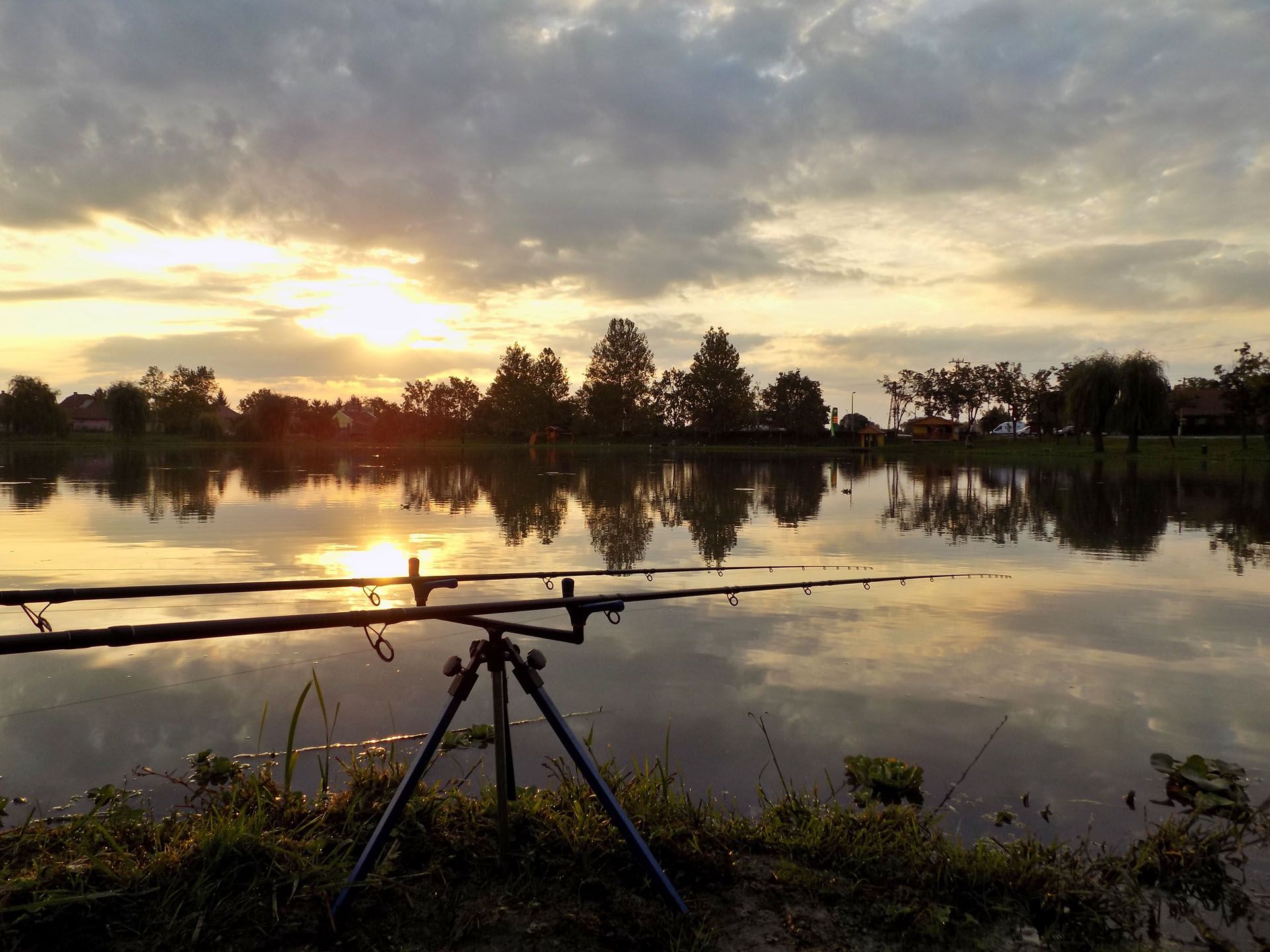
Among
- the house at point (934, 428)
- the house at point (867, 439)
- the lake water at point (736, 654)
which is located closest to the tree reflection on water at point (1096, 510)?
the lake water at point (736, 654)

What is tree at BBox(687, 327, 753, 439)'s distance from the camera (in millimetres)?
119938

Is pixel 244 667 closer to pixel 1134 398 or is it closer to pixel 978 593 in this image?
pixel 978 593

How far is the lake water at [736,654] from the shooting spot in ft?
18.8

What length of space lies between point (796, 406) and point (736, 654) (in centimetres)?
11805

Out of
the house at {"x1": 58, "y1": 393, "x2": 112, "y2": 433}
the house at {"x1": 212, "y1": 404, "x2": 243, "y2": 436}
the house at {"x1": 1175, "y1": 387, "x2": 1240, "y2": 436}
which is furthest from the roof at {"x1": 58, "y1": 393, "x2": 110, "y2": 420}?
the house at {"x1": 1175, "y1": 387, "x2": 1240, "y2": 436}

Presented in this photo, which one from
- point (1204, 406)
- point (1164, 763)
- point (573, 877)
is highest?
point (1204, 406)

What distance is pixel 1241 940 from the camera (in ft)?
11.9

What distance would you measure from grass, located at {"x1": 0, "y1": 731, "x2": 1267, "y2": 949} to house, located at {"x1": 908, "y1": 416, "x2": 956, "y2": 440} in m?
128

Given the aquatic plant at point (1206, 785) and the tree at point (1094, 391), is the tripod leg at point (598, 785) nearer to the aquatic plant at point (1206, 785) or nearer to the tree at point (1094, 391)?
the aquatic plant at point (1206, 785)

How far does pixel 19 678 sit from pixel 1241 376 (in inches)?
3103

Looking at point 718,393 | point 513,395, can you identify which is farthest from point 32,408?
point 718,393

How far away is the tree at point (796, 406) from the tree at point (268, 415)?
69.6m

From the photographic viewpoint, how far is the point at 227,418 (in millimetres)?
149750

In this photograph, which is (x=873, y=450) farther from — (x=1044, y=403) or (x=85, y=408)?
(x=85, y=408)
